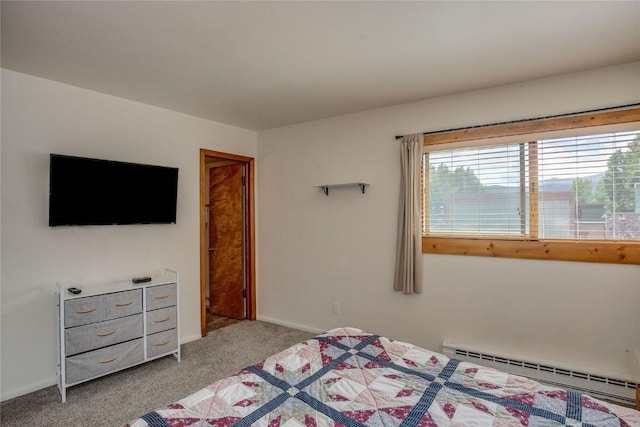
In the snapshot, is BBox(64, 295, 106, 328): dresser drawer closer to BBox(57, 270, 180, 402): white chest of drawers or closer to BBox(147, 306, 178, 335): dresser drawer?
BBox(57, 270, 180, 402): white chest of drawers

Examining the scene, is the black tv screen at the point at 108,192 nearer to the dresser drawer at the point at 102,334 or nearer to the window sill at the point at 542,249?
the dresser drawer at the point at 102,334

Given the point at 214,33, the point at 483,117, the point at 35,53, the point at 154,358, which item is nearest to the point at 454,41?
the point at 483,117

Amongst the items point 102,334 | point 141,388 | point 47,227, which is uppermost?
point 47,227

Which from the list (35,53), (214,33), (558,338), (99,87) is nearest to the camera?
(214,33)

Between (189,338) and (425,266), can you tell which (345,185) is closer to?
(425,266)

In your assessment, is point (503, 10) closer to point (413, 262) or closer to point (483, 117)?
point (483, 117)

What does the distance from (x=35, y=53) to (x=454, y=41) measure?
2804 millimetres

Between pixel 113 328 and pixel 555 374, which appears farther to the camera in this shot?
pixel 113 328

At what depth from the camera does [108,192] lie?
302cm

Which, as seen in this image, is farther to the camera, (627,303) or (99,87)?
(99,87)

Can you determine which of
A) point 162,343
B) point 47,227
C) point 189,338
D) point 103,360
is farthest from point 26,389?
point 189,338

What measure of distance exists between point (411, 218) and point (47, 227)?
314 cm

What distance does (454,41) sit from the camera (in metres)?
2.21

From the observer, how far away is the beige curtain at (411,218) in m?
3.29
